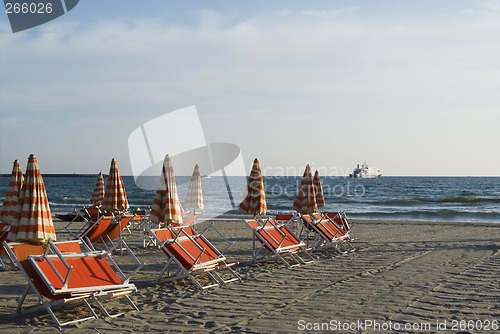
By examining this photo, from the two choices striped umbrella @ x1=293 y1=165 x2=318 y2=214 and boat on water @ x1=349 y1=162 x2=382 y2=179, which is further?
boat on water @ x1=349 y1=162 x2=382 y2=179

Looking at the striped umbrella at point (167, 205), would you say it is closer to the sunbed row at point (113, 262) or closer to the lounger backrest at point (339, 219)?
the sunbed row at point (113, 262)

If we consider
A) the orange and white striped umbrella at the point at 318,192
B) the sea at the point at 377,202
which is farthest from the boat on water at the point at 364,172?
the orange and white striped umbrella at the point at 318,192

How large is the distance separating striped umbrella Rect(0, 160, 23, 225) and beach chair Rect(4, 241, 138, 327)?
2.82 metres

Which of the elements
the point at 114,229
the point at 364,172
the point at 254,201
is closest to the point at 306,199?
the point at 254,201

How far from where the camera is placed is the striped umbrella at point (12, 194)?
352 inches

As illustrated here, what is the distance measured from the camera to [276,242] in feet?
31.4

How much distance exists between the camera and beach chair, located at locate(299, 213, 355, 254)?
11344mm

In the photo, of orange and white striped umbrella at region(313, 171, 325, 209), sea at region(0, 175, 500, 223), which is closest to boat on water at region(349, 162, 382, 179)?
sea at region(0, 175, 500, 223)

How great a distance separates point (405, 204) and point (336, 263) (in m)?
30.4

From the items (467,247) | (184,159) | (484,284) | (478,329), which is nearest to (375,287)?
(484,284)

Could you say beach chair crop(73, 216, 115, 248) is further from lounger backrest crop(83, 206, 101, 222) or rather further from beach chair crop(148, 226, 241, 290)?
beach chair crop(148, 226, 241, 290)

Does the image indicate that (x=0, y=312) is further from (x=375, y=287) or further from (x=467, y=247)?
(x=467, y=247)

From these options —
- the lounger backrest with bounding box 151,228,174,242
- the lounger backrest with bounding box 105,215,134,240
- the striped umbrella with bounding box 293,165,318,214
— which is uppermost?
the striped umbrella with bounding box 293,165,318,214

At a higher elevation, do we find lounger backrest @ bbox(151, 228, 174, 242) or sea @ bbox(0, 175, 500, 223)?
lounger backrest @ bbox(151, 228, 174, 242)
